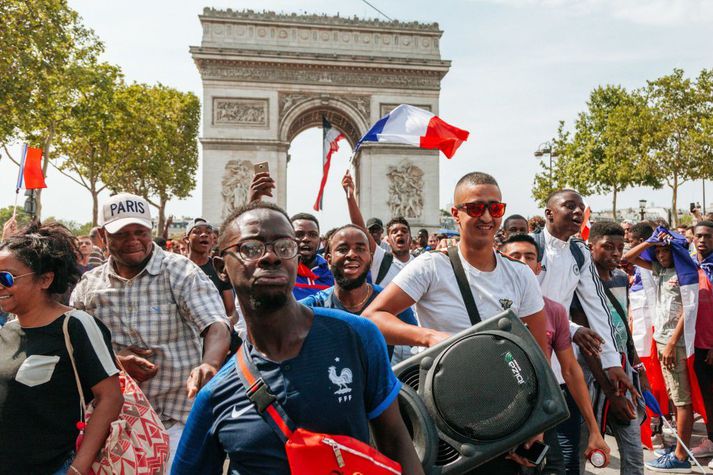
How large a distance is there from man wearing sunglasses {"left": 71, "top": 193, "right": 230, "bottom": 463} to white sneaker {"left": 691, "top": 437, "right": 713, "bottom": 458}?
15.2ft

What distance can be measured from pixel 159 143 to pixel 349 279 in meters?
34.1

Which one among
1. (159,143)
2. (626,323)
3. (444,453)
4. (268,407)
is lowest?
(444,453)

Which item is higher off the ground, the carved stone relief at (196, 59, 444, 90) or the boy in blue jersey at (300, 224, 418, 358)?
the carved stone relief at (196, 59, 444, 90)

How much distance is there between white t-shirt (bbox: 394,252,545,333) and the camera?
8.92 feet

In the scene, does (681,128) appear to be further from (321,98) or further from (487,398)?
(487,398)

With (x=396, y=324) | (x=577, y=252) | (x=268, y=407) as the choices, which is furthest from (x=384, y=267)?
(x=268, y=407)

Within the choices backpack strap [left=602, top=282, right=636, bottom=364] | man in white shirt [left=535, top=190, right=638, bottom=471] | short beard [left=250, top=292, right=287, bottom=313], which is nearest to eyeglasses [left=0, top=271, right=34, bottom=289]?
short beard [left=250, top=292, right=287, bottom=313]

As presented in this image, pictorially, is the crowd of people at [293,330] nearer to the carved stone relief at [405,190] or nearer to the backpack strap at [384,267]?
the backpack strap at [384,267]

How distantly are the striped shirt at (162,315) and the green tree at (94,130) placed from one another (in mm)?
19514

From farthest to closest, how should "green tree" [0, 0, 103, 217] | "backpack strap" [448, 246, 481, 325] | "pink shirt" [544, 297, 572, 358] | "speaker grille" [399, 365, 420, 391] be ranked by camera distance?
1. "green tree" [0, 0, 103, 217]
2. "pink shirt" [544, 297, 572, 358]
3. "backpack strap" [448, 246, 481, 325]
4. "speaker grille" [399, 365, 420, 391]

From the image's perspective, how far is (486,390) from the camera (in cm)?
196

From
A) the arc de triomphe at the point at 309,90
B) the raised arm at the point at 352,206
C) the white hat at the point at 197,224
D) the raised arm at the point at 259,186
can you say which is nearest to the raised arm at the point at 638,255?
the raised arm at the point at 352,206

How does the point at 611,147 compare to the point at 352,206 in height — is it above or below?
above

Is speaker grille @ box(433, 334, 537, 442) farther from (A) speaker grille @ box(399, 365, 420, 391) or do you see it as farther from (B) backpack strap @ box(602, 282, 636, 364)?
(B) backpack strap @ box(602, 282, 636, 364)
